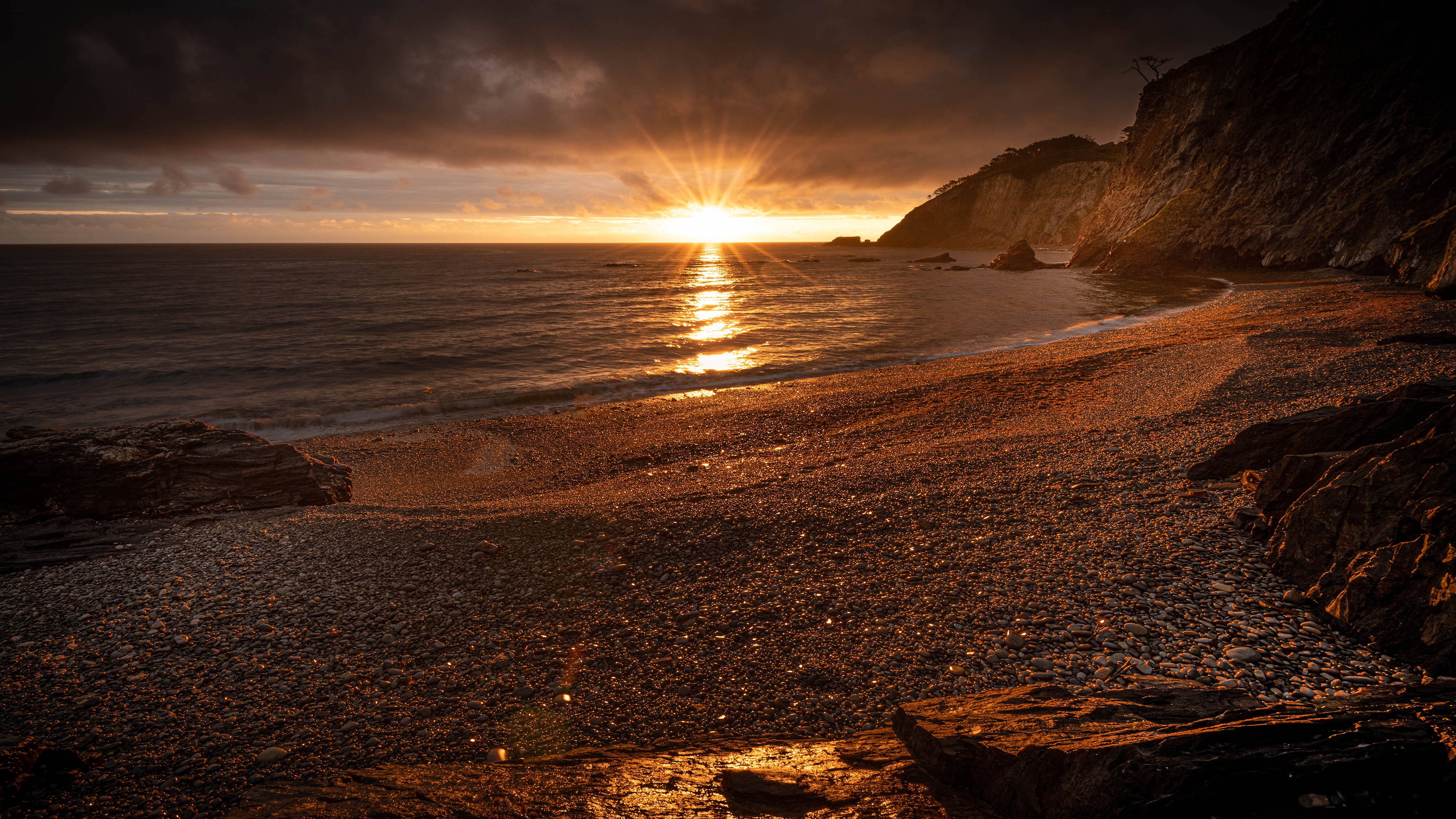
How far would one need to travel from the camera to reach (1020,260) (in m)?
79.6

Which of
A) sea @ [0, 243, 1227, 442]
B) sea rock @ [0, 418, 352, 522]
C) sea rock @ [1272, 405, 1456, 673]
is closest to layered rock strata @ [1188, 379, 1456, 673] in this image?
sea rock @ [1272, 405, 1456, 673]

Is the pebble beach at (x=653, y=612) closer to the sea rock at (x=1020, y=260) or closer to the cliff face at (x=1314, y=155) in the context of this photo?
the cliff face at (x=1314, y=155)

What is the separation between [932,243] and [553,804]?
189944 millimetres

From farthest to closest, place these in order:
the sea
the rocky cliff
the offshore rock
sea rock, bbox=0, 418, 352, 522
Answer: the rocky cliff, the sea, sea rock, bbox=0, 418, 352, 522, the offshore rock

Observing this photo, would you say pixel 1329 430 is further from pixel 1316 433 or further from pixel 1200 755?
pixel 1200 755

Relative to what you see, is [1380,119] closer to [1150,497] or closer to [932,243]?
[1150,497]

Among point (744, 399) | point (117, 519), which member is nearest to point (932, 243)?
point (744, 399)

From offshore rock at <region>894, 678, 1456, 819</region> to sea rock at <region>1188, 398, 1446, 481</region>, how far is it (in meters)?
5.50

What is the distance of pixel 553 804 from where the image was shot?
3.99 m

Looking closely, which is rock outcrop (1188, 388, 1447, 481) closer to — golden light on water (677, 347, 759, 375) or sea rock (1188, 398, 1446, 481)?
sea rock (1188, 398, 1446, 481)

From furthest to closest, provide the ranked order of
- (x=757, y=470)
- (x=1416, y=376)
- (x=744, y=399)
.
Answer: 1. (x=744, y=399)
2. (x=1416, y=376)
3. (x=757, y=470)

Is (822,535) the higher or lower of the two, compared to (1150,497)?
lower

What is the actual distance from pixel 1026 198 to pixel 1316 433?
507ft

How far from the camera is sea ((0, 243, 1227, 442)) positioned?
21.8 m
